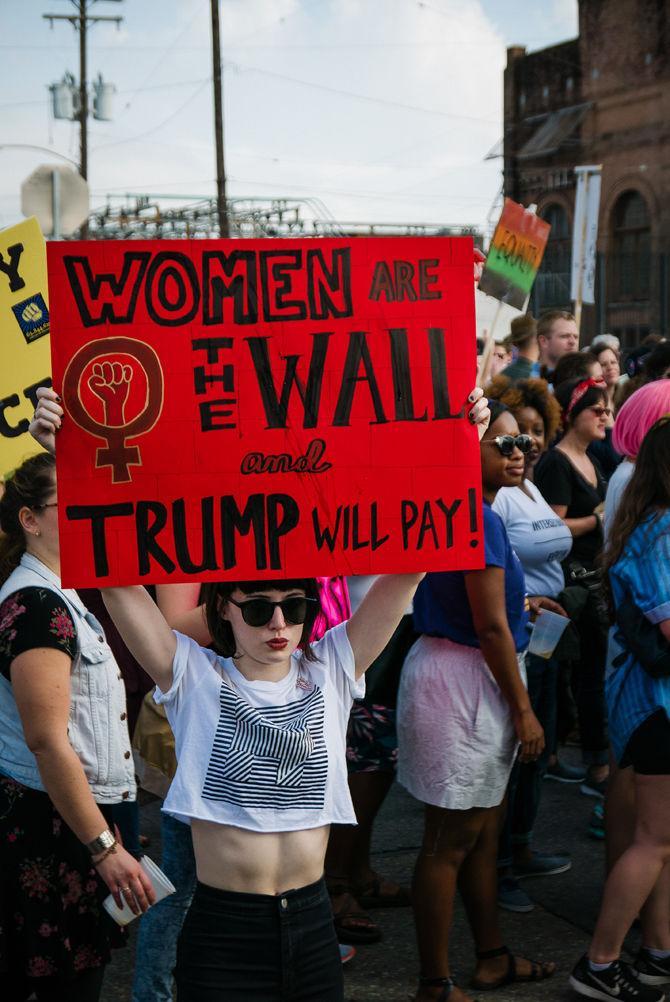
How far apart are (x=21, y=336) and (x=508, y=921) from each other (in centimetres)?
264

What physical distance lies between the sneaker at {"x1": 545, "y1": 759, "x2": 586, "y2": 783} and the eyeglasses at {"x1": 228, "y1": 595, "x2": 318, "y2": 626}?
3880mm

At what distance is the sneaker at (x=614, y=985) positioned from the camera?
152 inches

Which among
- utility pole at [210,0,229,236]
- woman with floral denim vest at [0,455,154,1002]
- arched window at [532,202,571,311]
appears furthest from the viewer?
utility pole at [210,0,229,236]

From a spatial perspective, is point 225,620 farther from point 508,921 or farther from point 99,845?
point 508,921

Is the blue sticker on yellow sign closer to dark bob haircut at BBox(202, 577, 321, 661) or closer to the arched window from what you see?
dark bob haircut at BBox(202, 577, 321, 661)

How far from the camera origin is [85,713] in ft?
10.1

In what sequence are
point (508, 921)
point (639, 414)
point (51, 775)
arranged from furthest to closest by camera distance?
point (508, 921)
point (639, 414)
point (51, 775)

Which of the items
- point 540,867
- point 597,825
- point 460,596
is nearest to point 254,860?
point 460,596

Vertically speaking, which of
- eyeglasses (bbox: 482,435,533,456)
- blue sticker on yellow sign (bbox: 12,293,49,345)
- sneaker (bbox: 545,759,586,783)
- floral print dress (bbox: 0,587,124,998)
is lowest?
sneaker (bbox: 545,759,586,783)

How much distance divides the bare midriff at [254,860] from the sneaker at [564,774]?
3803 mm

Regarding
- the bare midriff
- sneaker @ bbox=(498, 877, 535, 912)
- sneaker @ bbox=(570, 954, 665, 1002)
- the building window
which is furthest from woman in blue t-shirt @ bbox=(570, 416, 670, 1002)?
the building window

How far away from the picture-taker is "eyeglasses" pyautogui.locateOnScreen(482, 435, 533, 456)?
4.12 meters

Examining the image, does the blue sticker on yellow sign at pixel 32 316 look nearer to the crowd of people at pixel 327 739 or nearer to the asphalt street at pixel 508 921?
the crowd of people at pixel 327 739

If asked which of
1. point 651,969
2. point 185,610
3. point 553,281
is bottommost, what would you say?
point 651,969
